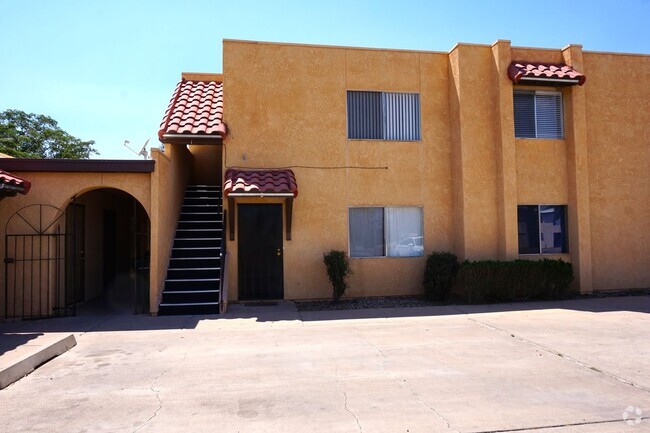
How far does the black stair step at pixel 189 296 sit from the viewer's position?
394 inches

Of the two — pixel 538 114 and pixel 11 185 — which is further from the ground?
pixel 538 114

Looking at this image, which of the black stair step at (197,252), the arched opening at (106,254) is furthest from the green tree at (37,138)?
the black stair step at (197,252)

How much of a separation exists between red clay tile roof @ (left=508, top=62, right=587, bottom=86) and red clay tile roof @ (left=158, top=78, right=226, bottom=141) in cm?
725

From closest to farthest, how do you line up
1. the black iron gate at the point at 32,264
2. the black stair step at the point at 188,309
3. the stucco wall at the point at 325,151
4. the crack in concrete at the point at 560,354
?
the crack in concrete at the point at 560,354, the black iron gate at the point at 32,264, the black stair step at the point at 188,309, the stucco wall at the point at 325,151

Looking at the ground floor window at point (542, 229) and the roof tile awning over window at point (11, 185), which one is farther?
the ground floor window at point (542, 229)

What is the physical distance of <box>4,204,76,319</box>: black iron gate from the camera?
31.1 feet

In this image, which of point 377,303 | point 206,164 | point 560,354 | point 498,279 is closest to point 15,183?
point 206,164

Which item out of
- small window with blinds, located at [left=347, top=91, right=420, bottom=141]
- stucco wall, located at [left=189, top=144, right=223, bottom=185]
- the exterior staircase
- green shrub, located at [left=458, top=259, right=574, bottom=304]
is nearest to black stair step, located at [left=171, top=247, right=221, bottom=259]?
the exterior staircase

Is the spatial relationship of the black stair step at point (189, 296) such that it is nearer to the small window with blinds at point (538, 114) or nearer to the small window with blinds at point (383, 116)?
the small window with blinds at point (383, 116)

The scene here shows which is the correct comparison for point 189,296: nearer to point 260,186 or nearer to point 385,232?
point 260,186

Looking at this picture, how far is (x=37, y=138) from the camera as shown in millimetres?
35125

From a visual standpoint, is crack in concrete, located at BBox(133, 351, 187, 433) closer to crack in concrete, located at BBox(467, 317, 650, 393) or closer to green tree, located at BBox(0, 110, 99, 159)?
crack in concrete, located at BBox(467, 317, 650, 393)

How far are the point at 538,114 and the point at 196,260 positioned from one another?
949cm

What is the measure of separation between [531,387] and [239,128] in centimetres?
858
